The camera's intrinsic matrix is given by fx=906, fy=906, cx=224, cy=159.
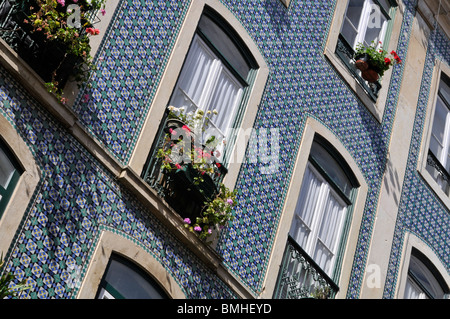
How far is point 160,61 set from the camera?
923 cm

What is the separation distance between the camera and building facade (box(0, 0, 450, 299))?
303 inches

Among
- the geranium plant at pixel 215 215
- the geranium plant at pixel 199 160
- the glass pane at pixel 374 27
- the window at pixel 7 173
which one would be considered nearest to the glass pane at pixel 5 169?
the window at pixel 7 173

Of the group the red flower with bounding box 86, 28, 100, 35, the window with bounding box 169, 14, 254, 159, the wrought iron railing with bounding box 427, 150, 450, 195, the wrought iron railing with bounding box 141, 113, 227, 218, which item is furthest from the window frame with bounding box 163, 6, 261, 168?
the wrought iron railing with bounding box 427, 150, 450, 195

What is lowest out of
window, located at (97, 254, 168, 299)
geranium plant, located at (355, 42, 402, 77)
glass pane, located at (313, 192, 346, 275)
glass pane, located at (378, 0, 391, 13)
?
window, located at (97, 254, 168, 299)

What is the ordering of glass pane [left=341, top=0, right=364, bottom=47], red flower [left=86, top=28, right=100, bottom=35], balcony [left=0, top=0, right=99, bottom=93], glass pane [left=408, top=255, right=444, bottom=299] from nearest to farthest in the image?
1. balcony [left=0, top=0, right=99, bottom=93]
2. red flower [left=86, top=28, right=100, bottom=35]
3. glass pane [left=408, top=255, right=444, bottom=299]
4. glass pane [left=341, top=0, right=364, bottom=47]

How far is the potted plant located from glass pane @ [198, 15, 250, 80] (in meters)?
2.34

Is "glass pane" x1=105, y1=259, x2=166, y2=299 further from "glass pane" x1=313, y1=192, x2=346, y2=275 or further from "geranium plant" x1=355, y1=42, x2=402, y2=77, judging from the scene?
"geranium plant" x1=355, y1=42, x2=402, y2=77

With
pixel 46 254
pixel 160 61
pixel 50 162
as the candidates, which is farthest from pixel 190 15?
pixel 46 254

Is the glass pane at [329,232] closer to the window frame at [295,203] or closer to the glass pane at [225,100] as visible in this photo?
the window frame at [295,203]

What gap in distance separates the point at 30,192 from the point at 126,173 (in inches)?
46.3

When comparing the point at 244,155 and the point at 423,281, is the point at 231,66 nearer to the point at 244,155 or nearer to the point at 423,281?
the point at 244,155
